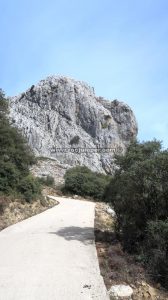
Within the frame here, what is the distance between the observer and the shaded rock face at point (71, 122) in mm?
75688

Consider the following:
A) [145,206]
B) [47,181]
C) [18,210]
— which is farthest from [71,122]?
[145,206]

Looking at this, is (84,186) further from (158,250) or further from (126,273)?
(126,273)

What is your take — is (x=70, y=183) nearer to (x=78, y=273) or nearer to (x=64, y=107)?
(x=78, y=273)

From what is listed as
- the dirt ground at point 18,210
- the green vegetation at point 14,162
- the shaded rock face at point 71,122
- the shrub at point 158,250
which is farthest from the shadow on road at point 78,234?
the shaded rock face at point 71,122

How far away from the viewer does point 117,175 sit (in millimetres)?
15625

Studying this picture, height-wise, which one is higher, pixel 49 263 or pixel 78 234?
pixel 78 234

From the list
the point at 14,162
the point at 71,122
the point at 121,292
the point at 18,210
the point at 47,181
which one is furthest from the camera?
the point at 71,122

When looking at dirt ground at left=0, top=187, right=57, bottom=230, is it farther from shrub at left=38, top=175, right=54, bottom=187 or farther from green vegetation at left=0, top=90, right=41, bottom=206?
shrub at left=38, top=175, right=54, bottom=187

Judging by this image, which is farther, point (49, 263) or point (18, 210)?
point (18, 210)

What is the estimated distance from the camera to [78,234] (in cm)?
1691

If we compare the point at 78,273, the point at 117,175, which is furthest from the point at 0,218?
the point at 78,273

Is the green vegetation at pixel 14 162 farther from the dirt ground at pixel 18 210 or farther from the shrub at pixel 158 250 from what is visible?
the shrub at pixel 158 250

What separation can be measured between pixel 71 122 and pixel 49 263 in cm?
7151

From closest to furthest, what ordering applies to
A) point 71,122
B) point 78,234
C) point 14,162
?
point 78,234 < point 14,162 < point 71,122
